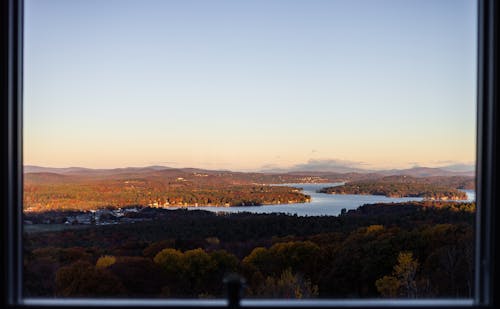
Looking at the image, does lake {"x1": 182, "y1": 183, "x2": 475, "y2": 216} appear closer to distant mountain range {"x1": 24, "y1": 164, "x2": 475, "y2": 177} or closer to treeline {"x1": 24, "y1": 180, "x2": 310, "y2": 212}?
treeline {"x1": 24, "y1": 180, "x2": 310, "y2": 212}

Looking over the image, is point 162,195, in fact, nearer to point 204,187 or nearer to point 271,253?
point 204,187

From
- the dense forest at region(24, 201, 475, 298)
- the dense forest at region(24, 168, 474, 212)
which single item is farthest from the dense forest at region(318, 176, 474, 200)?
the dense forest at region(24, 201, 475, 298)

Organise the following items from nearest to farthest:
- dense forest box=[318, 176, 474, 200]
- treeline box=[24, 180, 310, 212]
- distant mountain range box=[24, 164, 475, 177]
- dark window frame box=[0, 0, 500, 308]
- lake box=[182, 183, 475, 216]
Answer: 1. dark window frame box=[0, 0, 500, 308]
2. dense forest box=[318, 176, 474, 200]
3. treeline box=[24, 180, 310, 212]
4. lake box=[182, 183, 475, 216]
5. distant mountain range box=[24, 164, 475, 177]

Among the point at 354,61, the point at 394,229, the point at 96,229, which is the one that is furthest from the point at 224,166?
the point at 394,229

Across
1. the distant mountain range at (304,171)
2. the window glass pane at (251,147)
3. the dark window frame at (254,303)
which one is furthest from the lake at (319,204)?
the dark window frame at (254,303)

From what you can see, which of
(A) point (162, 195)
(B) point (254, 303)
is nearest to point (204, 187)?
(A) point (162, 195)

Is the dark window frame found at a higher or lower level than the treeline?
higher
